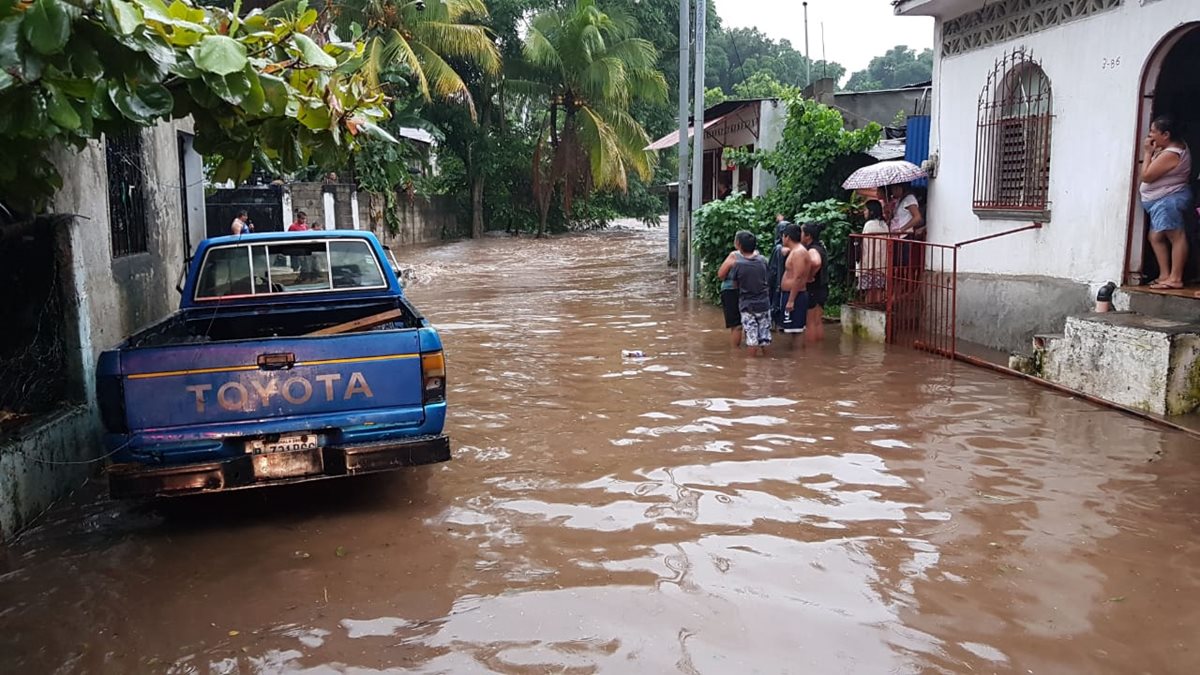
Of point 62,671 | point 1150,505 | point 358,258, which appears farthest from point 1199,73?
point 62,671

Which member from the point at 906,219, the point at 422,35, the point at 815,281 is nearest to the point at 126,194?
the point at 815,281

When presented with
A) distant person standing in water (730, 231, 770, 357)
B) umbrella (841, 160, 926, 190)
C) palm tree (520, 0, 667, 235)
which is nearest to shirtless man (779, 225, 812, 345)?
distant person standing in water (730, 231, 770, 357)

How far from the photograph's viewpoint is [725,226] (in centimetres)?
1448

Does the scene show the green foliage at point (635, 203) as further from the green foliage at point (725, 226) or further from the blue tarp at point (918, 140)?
the blue tarp at point (918, 140)

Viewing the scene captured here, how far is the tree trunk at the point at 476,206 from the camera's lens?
34.5 metres

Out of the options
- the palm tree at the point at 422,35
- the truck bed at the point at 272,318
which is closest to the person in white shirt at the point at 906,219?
the truck bed at the point at 272,318

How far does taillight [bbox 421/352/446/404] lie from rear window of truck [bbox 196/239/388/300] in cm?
188

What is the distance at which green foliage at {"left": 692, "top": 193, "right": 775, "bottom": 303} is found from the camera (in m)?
14.1

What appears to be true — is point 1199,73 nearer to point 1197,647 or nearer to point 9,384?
point 1197,647

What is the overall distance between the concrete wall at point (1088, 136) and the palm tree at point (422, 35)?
1758 centimetres

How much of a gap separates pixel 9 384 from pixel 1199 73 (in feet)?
37.3

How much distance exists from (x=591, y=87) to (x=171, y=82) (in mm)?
27673

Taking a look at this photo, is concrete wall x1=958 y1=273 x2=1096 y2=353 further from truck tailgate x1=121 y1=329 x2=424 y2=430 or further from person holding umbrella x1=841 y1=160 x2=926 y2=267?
truck tailgate x1=121 y1=329 x2=424 y2=430

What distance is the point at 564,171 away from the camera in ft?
108
